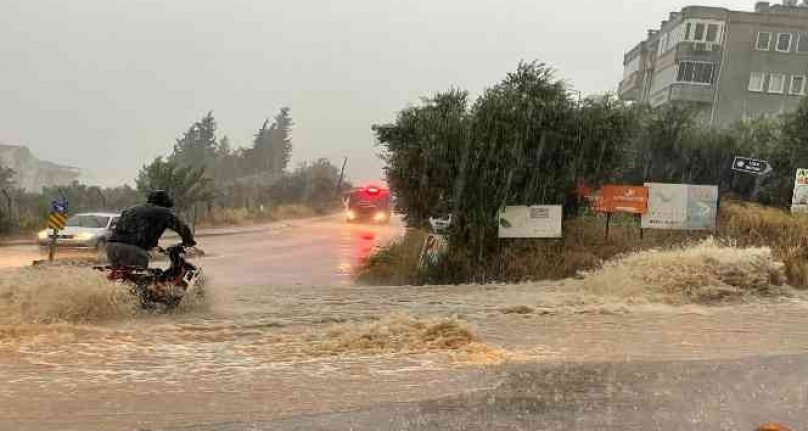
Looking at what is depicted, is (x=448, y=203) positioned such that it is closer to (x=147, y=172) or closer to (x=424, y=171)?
(x=424, y=171)

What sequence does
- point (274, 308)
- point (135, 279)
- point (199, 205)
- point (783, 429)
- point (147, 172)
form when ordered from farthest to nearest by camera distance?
point (199, 205), point (147, 172), point (274, 308), point (135, 279), point (783, 429)

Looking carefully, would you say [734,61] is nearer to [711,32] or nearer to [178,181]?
[711,32]

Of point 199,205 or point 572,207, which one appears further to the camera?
point 199,205

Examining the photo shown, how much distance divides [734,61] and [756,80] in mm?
2137

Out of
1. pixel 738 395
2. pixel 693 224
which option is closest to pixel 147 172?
pixel 693 224

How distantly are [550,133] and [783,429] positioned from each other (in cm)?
1147

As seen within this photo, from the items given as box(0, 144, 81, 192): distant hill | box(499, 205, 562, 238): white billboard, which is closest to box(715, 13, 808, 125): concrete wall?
box(499, 205, 562, 238): white billboard

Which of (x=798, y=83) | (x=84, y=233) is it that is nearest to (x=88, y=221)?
(x=84, y=233)

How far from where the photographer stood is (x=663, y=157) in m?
25.0

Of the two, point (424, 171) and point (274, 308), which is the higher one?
point (424, 171)

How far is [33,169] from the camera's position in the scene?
5079 inches

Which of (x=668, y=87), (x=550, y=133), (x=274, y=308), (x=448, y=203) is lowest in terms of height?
(x=274, y=308)

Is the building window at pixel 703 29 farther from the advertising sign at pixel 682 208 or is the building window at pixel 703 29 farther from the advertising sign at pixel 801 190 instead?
the advertising sign at pixel 682 208

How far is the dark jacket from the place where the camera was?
10062 millimetres
